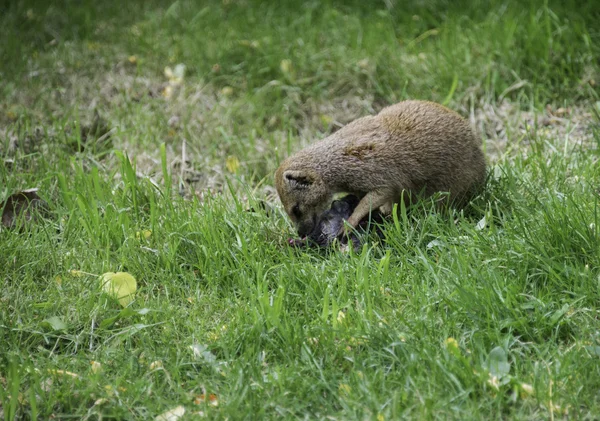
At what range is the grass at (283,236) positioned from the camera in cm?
292

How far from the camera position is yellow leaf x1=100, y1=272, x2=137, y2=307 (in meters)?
3.59

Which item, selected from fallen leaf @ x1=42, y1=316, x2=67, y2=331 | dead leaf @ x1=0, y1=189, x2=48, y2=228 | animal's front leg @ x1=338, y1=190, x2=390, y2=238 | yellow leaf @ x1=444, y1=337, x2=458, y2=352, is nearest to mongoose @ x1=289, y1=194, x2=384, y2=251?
animal's front leg @ x1=338, y1=190, x2=390, y2=238

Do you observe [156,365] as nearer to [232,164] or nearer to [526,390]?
[526,390]

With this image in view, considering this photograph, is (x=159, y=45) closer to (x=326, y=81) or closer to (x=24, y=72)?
(x=24, y=72)

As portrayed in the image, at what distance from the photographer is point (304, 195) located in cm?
414

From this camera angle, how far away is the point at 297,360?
306 centimetres

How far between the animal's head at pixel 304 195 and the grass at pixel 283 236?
0.20 m

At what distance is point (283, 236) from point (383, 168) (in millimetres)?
673

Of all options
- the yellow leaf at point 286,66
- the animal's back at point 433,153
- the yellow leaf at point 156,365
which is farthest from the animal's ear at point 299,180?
the yellow leaf at point 286,66

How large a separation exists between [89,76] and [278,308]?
3.93 m

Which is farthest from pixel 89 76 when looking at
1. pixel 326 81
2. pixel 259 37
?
pixel 326 81

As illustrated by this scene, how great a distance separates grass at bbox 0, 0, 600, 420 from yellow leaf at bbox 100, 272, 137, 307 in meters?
0.07

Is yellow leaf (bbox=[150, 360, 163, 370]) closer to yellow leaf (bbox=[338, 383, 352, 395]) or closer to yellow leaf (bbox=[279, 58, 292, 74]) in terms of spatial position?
yellow leaf (bbox=[338, 383, 352, 395])

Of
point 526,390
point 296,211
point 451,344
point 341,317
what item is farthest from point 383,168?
point 526,390
